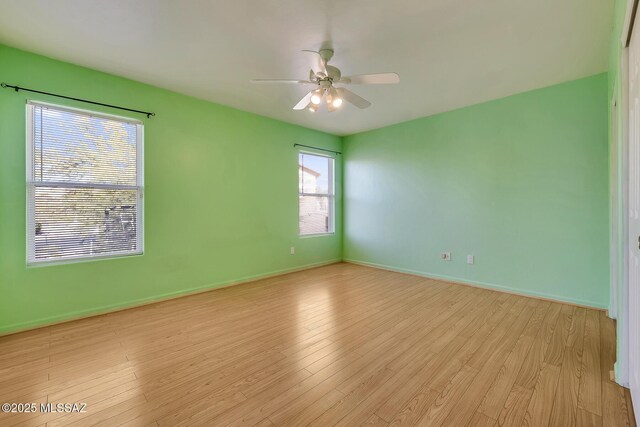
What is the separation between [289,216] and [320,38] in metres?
2.93

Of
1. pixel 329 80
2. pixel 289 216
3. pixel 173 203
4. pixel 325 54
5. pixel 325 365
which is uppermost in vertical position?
pixel 325 54

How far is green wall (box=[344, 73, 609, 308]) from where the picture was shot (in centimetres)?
299

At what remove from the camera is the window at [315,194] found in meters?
4.98

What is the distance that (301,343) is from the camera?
7.49 ft

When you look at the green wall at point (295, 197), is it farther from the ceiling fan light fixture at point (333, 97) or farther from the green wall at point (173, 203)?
the ceiling fan light fixture at point (333, 97)

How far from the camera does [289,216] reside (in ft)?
15.4

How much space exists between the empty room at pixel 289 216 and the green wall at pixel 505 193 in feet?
0.08

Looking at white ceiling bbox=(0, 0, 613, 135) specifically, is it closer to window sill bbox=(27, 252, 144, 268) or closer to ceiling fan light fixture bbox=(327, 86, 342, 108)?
ceiling fan light fixture bbox=(327, 86, 342, 108)

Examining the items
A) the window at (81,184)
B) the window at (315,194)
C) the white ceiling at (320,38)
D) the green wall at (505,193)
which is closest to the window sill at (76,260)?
the window at (81,184)

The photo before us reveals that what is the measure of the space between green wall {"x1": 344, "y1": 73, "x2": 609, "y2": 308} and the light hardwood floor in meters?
0.58

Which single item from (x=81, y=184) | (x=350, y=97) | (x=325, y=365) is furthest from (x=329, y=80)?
(x=81, y=184)

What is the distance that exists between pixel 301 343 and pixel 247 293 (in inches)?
61.6

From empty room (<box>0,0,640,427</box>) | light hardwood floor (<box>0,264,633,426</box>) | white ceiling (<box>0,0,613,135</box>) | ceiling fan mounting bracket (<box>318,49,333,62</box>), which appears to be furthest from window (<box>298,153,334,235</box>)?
ceiling fan mounting bracket (<box>318,49,333,62</box>)

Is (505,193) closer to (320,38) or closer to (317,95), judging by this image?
(317,95)
